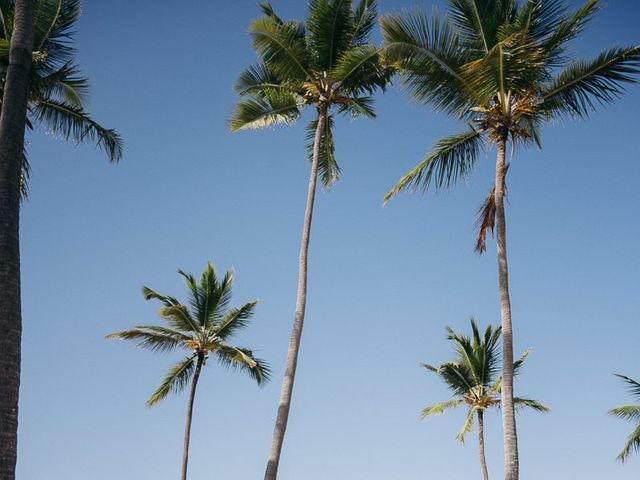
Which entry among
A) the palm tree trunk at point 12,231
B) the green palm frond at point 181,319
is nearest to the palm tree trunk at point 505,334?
the palm tree trunk at point 12,231

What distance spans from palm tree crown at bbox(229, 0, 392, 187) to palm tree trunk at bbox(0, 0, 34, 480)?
27.1 feet

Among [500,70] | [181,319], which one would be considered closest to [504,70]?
[500,70]

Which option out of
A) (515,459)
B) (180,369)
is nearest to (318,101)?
(515,459)

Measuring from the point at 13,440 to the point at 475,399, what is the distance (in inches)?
1009

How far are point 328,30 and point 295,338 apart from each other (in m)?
7.46

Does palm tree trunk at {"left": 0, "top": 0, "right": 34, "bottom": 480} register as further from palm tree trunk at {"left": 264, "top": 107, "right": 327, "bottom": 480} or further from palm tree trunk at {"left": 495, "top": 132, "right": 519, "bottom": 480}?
palm tree trunk at {"left": 495, "top": 132, "right": 519, "bottom": 480}

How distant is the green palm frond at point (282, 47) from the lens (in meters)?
18.3

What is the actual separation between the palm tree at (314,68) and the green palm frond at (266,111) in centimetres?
3

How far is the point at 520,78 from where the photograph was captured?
15.2 meters

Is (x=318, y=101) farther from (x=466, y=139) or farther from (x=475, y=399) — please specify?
(x=475, y=399)

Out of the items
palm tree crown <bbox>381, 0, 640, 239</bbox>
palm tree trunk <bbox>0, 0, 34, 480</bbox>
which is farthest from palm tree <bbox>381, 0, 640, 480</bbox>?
palm tree trunk <bbox>0, 0, 34, 480</bbox>

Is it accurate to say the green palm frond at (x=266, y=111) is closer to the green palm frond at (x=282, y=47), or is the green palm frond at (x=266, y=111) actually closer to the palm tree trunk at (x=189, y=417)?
the green palm frond at (x=282, y=47)

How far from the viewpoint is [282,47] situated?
18438 millimetres

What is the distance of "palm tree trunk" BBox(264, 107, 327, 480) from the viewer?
15.3 meters
